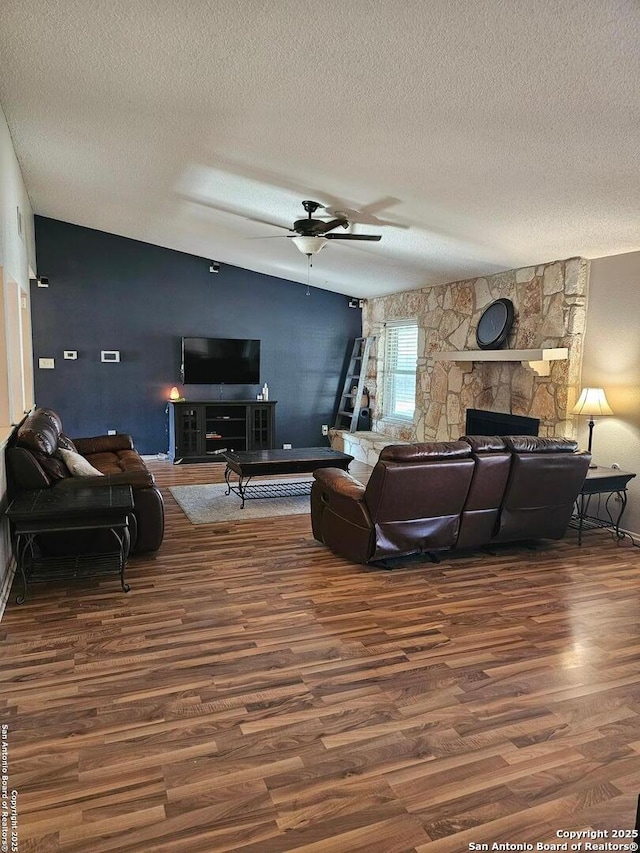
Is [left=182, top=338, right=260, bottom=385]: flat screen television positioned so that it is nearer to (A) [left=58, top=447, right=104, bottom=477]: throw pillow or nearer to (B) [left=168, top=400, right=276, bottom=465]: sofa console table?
(B) [left=168, top=400, right=276, bottom=465]: sofa console table

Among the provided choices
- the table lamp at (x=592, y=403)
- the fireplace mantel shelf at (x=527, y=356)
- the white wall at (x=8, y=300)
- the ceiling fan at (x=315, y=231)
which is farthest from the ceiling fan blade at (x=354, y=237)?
the white wall at (x=8, y=300)

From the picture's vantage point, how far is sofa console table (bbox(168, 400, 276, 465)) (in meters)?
8.11

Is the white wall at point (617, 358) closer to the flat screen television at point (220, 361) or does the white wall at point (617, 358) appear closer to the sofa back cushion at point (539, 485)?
the sofa back cushion at point (539, 485)

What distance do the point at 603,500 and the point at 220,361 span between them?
5444mm

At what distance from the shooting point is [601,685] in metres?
2.72

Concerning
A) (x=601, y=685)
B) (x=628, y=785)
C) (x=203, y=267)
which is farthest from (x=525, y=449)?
(x=203, y=267)

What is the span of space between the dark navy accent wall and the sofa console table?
0.40 m

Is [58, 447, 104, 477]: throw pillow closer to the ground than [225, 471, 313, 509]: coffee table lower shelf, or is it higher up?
higher up

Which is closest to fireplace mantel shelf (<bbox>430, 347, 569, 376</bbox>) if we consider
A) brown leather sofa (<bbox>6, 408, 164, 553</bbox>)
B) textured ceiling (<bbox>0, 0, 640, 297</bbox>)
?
textured ceiling (<bbox>0, 0, 640, 297</bbox>)

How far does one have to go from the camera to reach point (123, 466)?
5441 mm

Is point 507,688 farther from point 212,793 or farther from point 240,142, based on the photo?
point 240,142

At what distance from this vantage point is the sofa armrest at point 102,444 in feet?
19.7

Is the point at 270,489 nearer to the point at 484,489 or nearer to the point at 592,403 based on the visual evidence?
the point at 484,489

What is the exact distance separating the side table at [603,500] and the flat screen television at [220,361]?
5.02m
